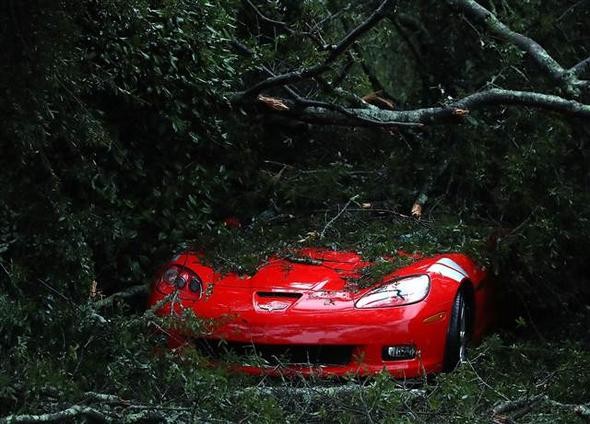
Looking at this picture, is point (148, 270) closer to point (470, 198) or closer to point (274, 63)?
point (274, 63)

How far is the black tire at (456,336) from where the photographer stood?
565cm

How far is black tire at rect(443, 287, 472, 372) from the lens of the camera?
5.65 metres

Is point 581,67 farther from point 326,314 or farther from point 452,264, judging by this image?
point 326,314

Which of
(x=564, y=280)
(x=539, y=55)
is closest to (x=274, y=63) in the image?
(x=539, y=55)

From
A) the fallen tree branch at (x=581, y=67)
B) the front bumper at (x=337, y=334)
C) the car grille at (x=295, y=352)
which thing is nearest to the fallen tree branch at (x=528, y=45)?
the fallen tree branch at (x=581, y=67)

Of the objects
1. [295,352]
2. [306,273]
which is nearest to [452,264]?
[306,273]

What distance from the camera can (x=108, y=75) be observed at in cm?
579

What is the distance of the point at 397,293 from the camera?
554 cm

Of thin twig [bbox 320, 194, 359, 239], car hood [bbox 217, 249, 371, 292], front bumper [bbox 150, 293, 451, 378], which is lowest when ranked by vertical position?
front bumper [bbox 150, 293, 451, 378]

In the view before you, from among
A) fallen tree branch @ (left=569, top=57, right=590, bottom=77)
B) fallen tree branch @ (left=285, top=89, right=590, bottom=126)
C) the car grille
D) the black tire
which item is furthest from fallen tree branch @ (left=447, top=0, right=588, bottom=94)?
the car grille

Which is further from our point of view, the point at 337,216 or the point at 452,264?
the point at 337,216

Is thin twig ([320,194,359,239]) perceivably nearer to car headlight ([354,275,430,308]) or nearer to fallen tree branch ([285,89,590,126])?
fallen tree branch ([285,89,590,126])

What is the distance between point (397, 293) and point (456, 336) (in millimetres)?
486

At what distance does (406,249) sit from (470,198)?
4.04ft
